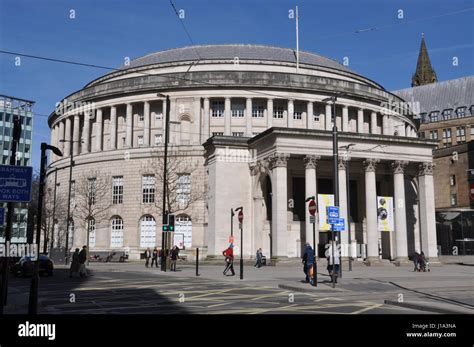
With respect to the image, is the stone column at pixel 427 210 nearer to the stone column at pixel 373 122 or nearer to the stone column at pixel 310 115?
the stone column at pixel 310 115

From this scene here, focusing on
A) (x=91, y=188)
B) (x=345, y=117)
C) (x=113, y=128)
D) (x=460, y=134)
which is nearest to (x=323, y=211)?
(x=345, y=117)

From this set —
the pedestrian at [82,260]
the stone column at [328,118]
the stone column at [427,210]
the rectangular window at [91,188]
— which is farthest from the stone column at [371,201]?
the rectangular window at [91,188]

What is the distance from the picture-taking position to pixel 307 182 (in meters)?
47.3

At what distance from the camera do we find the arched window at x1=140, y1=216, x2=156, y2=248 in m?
62.3

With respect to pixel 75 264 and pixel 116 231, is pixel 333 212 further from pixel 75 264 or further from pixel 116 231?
pixel 116 231

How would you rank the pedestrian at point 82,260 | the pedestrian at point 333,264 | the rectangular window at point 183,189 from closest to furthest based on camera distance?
the pedestrian at point 333,264, the pedestrian at point 82,260, the rectangular window at point 183,189

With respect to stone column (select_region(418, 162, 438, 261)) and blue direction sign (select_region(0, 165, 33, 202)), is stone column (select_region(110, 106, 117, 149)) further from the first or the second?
blue direction sign (select_region(0, 165, 33, 202))

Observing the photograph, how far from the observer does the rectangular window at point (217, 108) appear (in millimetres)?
67188

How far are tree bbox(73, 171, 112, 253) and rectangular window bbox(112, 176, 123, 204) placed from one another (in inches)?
25.3

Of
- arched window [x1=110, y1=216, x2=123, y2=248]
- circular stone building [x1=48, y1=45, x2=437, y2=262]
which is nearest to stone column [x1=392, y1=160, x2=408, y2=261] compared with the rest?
circular stone building [x1=48, y1=45, x2=437, y2=262]

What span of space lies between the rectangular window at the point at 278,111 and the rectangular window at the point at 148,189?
1821cm

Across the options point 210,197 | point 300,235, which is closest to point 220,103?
point 210,197
